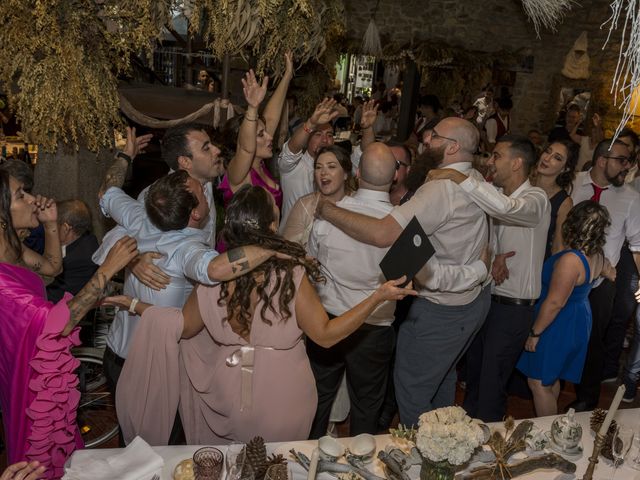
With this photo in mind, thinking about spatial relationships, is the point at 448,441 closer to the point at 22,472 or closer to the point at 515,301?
the point at 22,472

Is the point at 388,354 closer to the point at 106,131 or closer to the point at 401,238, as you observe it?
the point at 401,238

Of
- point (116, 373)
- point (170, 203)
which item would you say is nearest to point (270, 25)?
point (170, 203)

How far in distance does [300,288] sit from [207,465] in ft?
2.26

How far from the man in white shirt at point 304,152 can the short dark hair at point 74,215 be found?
1161 mm

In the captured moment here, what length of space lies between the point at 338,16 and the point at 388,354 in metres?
2.25

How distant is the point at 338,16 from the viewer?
4184mm

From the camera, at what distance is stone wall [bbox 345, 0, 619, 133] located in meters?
10.4

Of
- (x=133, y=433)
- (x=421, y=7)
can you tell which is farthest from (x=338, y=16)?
(x=421, y=7)

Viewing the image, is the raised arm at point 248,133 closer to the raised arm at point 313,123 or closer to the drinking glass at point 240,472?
the raised arm at point 313,123

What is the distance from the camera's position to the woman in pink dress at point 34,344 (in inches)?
96.7

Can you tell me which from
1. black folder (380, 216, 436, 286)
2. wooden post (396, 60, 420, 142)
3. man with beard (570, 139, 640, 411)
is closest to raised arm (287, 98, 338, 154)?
man with beard (570, 139, 640, 411)

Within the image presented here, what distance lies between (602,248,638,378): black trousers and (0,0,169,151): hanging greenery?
11.1 feet

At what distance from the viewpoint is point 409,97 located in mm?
9875

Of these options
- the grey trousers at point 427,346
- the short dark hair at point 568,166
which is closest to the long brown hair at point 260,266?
the grey trousers at point 427,346
